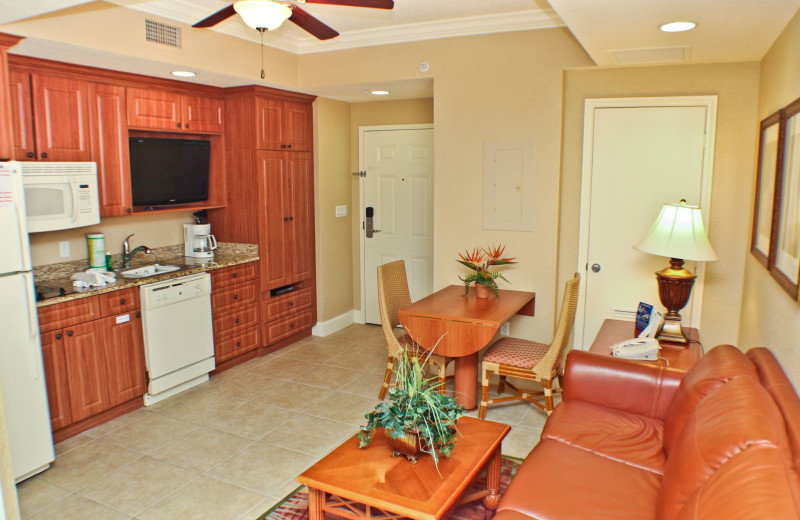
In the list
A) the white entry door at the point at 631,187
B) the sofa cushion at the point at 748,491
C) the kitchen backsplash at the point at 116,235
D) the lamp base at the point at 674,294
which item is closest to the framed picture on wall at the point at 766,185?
the lamp base at the point at 674,294

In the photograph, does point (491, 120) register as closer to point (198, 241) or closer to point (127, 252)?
point (198, 241)

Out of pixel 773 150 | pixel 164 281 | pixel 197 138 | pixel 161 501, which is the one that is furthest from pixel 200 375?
pixel 773 150

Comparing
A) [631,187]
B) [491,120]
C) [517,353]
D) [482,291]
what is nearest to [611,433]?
[517,353]

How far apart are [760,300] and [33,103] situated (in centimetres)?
416

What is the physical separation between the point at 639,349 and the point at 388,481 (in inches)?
58.4

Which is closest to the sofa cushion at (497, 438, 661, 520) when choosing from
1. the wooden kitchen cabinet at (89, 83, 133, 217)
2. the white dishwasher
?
the white dishwasher

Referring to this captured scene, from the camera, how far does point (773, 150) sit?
288 cm

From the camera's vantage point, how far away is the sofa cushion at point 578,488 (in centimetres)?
199

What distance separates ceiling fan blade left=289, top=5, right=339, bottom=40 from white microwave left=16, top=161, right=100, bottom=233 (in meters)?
1.86

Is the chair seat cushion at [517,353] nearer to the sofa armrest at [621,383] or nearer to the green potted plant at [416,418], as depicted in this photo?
the sofa armrest at [621,383]

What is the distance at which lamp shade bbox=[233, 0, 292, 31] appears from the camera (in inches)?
91.6

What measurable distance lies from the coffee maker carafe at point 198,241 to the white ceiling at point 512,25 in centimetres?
116

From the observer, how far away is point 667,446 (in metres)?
2.39

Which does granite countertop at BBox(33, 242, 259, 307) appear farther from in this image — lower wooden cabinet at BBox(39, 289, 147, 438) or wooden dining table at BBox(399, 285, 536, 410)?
wooden dining table at BBox(399, 285, 536, 410)
